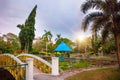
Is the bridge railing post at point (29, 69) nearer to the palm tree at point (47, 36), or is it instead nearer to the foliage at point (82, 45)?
the palm tree at point (47, 36)

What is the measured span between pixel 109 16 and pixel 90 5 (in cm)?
199

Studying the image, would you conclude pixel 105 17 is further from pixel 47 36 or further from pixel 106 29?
pixel 47 36

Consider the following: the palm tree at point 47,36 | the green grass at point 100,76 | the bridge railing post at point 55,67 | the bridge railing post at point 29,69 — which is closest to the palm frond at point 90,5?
the bridge railing post at point 55,67

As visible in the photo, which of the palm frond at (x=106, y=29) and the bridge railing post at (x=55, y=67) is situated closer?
the bridge railing post at (x=55, y=67)

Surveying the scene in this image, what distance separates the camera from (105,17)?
699 inches

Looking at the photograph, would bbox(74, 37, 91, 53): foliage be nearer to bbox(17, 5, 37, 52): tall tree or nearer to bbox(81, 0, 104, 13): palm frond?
bbox(17, 5, 37, 52): tall tree

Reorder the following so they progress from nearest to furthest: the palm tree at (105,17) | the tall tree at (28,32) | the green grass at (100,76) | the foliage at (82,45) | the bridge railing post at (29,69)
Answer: the bridge railing post at (29,69) → the green grass at (100,76) → the palm tree at (105,17) → the tall tree at (28,32) → the foliage at (82,45)

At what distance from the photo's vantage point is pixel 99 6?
18.0 metres

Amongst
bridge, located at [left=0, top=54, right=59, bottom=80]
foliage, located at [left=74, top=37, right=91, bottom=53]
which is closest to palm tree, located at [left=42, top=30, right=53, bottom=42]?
foliage, located at [left=74, top=37, right=91, bottom=53]

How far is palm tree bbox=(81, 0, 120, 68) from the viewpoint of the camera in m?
17.5

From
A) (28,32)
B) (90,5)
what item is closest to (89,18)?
(90,5)

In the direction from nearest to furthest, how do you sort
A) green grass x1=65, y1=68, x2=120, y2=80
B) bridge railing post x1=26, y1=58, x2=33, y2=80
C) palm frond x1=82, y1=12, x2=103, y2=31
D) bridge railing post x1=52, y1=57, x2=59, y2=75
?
bridge railing post x1=26, y1=58, x2=33, y2=80 → green grass x1=65, y1=68, x2=120, y2=80 → bridge railing post x1=52, y1=57, x2=59, y2=75 → palm frond x1=82, y1=12, x2=103, y2=31

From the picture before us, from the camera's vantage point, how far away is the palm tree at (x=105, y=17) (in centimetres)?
1755

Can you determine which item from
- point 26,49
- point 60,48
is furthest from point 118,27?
point 26,49
